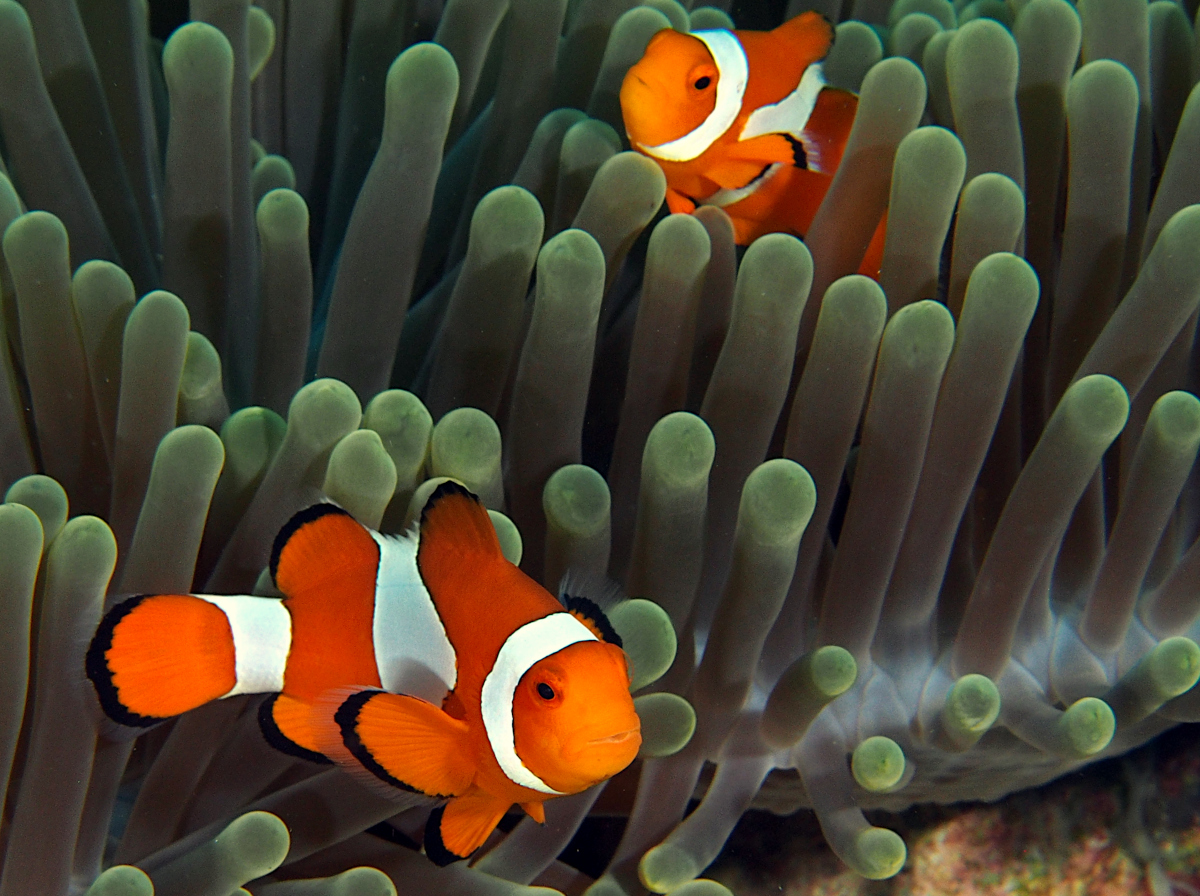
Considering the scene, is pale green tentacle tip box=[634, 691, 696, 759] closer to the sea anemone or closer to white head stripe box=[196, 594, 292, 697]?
the sea anemone

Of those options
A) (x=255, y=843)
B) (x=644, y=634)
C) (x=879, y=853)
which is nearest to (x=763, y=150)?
(x=644, y=634)

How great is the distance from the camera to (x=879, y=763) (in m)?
0.83

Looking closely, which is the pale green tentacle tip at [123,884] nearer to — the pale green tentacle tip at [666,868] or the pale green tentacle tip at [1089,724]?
the pale green tentacle tip at [666,868]

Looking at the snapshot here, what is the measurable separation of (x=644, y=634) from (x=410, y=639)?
0.17 metres

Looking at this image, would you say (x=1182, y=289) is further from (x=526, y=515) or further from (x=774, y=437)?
(x=526, y=515)

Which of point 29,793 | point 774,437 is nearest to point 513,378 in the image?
point 774,437

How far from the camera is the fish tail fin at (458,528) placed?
0.73 m

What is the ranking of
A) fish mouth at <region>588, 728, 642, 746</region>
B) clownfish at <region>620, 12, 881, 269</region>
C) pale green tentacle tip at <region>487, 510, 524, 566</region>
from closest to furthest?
1. fish mouth at <region>588, 728, 642, 746</region>
2. pale green tentacle tip at <region>487, 510, 524, 566</region>
3. clownfish at <region>620, 12, 881, 269</region>

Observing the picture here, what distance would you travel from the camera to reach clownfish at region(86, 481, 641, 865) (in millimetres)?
662

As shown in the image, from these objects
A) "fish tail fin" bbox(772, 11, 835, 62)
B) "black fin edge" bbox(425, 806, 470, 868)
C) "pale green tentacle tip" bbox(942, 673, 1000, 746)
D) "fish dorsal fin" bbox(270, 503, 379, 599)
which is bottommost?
"black fin edge" bbox(425, 806, 470, 868)

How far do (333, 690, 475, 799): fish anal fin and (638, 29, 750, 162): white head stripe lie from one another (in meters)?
0.59

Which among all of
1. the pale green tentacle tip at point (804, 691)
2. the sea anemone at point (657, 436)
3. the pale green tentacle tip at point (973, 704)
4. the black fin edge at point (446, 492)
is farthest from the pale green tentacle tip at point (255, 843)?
the pale green tentacle tip at point (973, 704)

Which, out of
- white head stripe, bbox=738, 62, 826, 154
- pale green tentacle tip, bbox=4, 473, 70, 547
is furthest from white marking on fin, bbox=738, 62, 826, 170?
pale green tentacle tip, bbox=4, 473, 70, 547

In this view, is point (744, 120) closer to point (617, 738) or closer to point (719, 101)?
point (719, 101)
